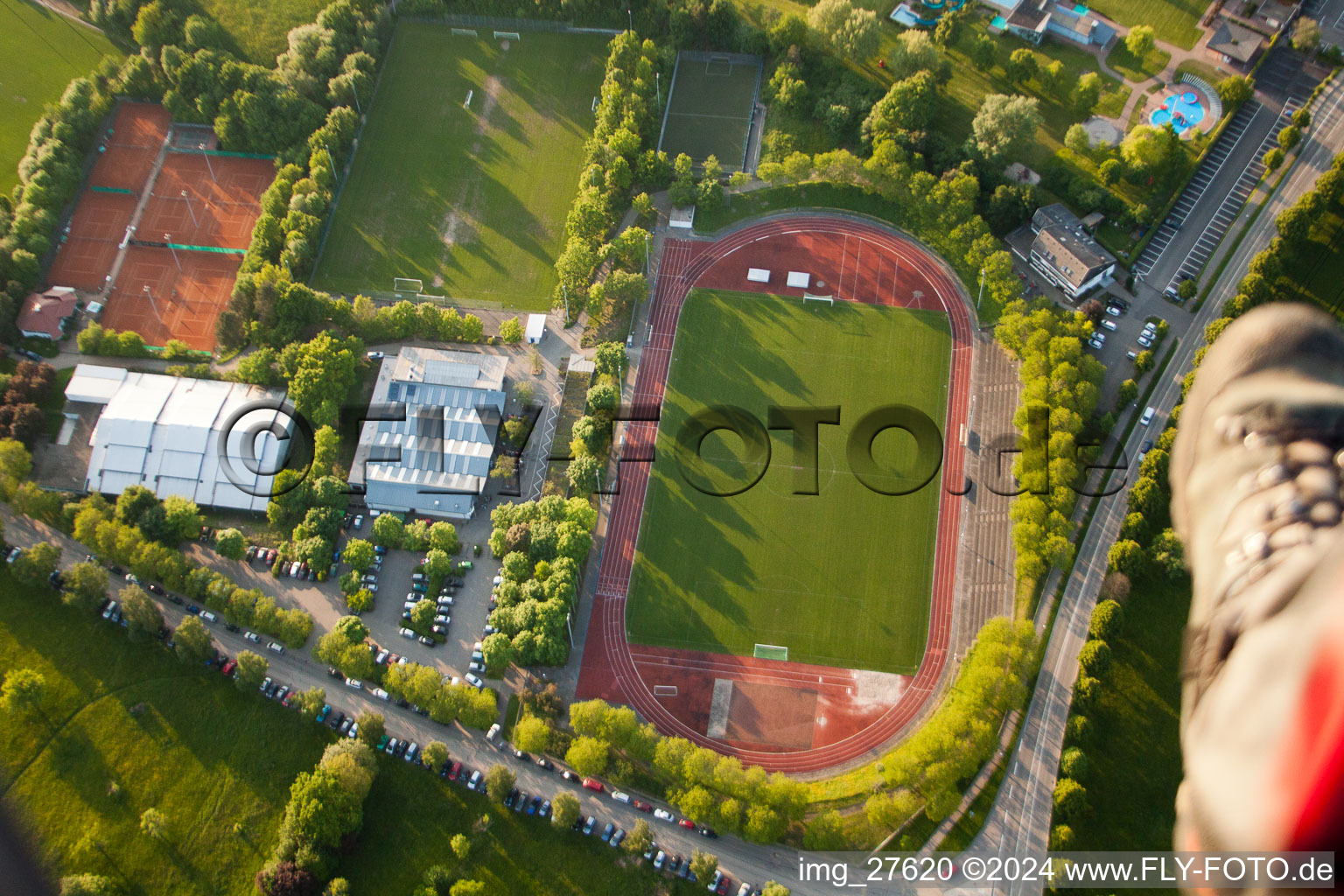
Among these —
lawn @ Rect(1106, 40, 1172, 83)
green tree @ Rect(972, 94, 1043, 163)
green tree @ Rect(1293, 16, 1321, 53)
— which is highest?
green tree @ Rect(1293, 16, 1321, 53)

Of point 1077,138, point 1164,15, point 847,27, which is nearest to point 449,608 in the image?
point 847,27

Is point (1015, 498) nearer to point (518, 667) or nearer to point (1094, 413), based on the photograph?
point (1094, 413)

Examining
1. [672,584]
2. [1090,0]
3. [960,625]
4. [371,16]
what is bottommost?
[672,584]

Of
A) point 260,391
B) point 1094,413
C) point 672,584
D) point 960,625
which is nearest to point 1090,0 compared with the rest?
point 1094,413

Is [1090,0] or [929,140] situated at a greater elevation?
[1090,0]

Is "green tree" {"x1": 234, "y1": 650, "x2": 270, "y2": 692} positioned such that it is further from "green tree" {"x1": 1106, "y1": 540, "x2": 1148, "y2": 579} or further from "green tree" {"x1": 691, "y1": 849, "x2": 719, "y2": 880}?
"green tree" {"x1": 1106, "y1": 540, "x2": 1148, "y2": 579}

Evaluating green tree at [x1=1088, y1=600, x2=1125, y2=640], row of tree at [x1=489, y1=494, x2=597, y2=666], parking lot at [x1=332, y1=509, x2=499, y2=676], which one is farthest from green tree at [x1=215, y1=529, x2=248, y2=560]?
green tree at [x1=1088, y1=600, x2=1125, y2=640]

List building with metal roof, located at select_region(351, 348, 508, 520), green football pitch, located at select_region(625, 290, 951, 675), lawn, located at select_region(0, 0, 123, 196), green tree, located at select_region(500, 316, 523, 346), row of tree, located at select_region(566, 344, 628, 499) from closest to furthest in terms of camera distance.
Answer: green football pitch, located at select_region(625, 290, 951, 675) < row of tree, located at select_region(566, 344, 628, 499) < building with metal roof, located at select_region(351, 348, 508, 520) < green tree, located at select_region(500, 316, 523, 346) < lawn, located at select_region(0, 0, 123, 196)

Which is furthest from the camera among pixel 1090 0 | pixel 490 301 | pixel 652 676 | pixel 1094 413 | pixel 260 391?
pixel 1090 0
